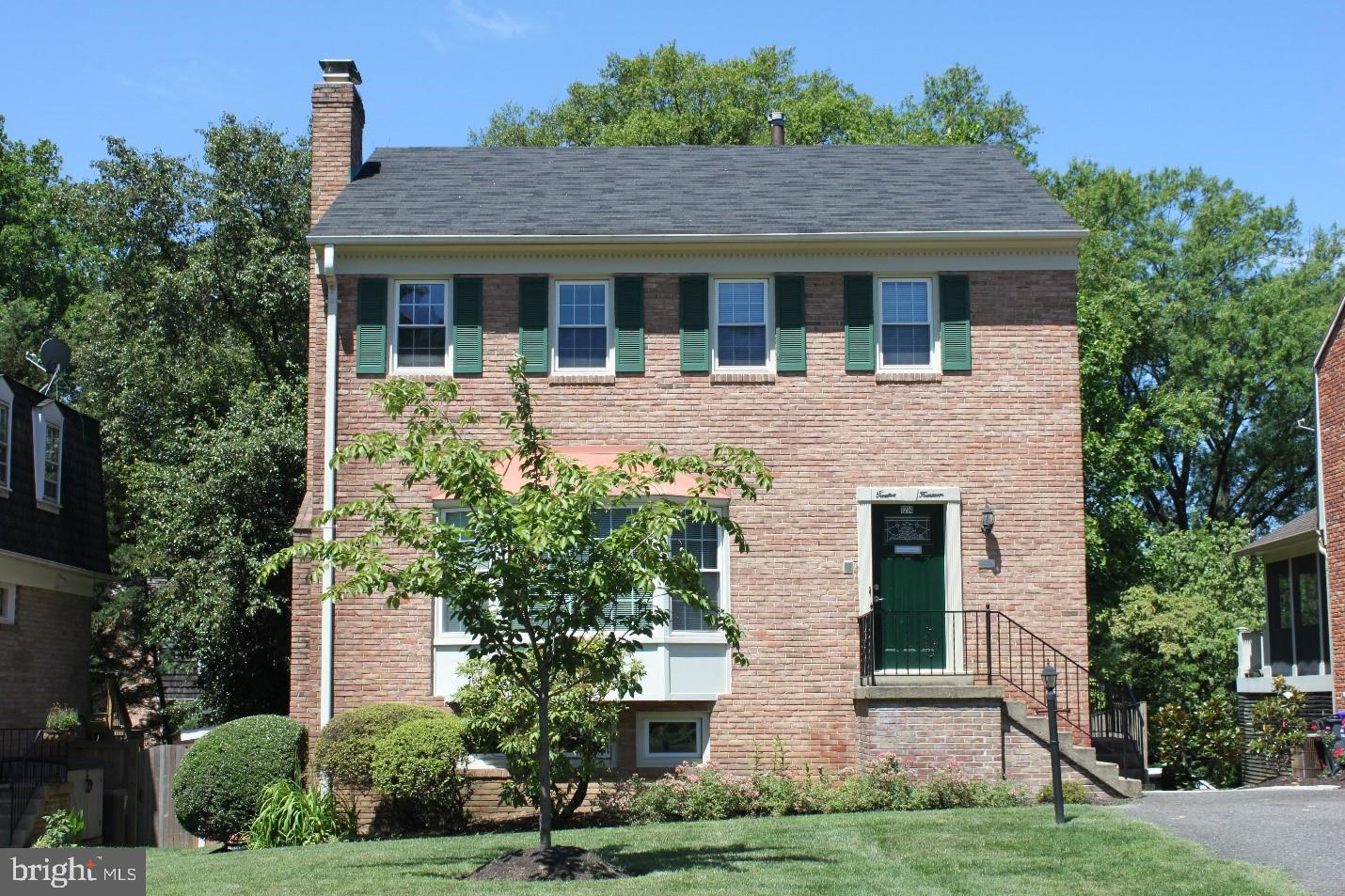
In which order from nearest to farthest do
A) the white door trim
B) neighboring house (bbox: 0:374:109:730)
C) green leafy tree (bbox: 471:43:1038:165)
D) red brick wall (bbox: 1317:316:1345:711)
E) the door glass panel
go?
1. the white door trim
2. neighboring house (bbox: 0:374:109:730)
3. red brick wall (bbox: 1317:316:1345:711)
4. the door glass panel
5. green leafy tree (bbox: 471:43:1038:165)

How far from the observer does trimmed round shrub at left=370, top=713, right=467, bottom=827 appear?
628 inches

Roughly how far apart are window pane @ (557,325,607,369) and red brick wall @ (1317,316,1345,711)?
11.5m

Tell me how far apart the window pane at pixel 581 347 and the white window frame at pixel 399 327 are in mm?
1404

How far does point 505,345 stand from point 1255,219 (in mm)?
27942

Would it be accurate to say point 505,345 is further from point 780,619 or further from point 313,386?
point 780,619

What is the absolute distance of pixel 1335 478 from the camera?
22.3 metres

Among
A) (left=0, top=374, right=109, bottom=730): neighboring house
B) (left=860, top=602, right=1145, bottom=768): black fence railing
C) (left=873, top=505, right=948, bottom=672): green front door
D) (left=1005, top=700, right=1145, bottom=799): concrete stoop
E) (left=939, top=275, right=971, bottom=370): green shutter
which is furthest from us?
(left=0, top=374, right=109, bottom=730): neighboring house

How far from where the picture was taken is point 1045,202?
63.8 ft

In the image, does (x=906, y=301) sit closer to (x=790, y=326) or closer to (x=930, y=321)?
(x=930, y=321)

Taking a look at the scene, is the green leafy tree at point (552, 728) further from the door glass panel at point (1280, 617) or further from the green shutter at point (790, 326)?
the door glass panel at point (1280, 617)

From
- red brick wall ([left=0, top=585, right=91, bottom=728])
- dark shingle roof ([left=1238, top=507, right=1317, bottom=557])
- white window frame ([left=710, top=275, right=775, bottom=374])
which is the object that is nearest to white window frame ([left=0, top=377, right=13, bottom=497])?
red brick wall ([left=0, top=585, right=91, bottom=728])

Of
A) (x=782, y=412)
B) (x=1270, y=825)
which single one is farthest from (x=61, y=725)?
(x=1270, y=825)

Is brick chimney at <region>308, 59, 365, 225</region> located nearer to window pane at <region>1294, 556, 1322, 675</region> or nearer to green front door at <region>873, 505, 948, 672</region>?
green front door at <region>873, 505, 948, 672</region>

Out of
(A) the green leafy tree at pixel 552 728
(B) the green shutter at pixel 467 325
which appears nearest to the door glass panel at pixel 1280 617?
(A) the green leafy tree at pixel 552 728
